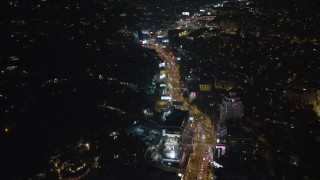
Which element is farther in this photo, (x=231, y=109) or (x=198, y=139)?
(x=231, y=109)

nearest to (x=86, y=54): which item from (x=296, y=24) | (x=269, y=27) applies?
(x=269, y=27)

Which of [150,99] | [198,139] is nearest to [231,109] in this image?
[198,139]

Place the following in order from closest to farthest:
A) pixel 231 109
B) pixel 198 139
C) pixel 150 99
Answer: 1. pixel 198 139
2. pixel 231 109
3. pixel 150 99

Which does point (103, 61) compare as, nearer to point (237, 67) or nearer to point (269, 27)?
point (237, 67)

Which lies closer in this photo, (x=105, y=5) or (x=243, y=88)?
(x=243, y=88)

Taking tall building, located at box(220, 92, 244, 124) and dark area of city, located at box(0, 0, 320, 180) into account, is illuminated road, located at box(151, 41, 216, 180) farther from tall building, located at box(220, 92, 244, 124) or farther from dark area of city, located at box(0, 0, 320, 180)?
tall building, located at box(220, 92, 244, 124)

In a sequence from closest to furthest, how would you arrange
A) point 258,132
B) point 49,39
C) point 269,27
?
1. point 258,132
2. point 49,39
3. point 269,27

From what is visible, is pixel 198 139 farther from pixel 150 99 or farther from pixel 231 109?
pixel 150 99

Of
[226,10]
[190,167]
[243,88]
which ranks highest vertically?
[226,10]
